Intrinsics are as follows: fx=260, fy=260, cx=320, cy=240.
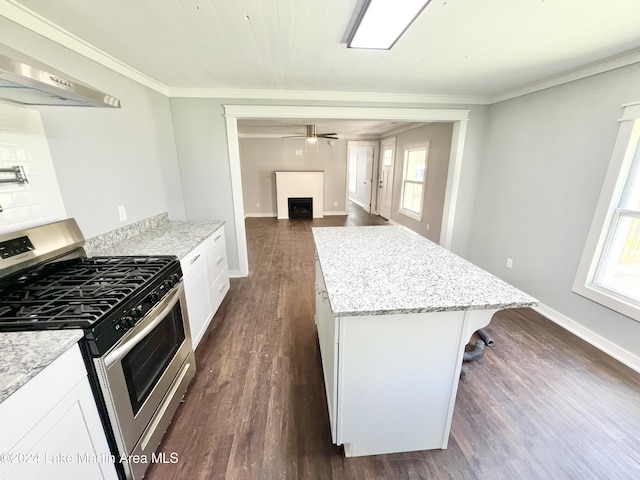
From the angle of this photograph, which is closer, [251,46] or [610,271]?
[251,46]

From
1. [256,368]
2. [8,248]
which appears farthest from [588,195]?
[8,248]

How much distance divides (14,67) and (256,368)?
200 centimetres

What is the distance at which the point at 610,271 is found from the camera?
7.19ft

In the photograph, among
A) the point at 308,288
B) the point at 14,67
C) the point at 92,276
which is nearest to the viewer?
the point at 14,67

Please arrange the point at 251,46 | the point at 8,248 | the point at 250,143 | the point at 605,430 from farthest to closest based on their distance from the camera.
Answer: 1. the point at 250,143
2. the point at 251,46
3. the point at 605,430
4. the point at 8,248

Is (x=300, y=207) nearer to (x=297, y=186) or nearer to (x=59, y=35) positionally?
(x=297, y=186)

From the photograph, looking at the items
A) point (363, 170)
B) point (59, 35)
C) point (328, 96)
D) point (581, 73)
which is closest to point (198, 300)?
point (59, 35)

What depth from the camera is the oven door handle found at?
1.07m

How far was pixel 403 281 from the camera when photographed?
1.35 meters

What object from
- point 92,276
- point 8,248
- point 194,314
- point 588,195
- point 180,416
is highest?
point 588,195

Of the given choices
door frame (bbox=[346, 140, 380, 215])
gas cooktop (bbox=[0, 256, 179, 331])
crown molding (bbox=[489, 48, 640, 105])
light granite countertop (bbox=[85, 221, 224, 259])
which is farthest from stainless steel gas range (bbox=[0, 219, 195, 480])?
door frame (bbox=[346, 140, 380, 215])

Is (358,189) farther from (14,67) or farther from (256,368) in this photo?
(14,67)

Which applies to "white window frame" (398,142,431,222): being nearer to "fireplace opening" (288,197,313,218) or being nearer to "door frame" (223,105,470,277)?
"door frame" (223,105,470,277)

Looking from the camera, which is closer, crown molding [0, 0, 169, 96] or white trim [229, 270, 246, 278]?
crown molding [0, 0, 169, 96]
